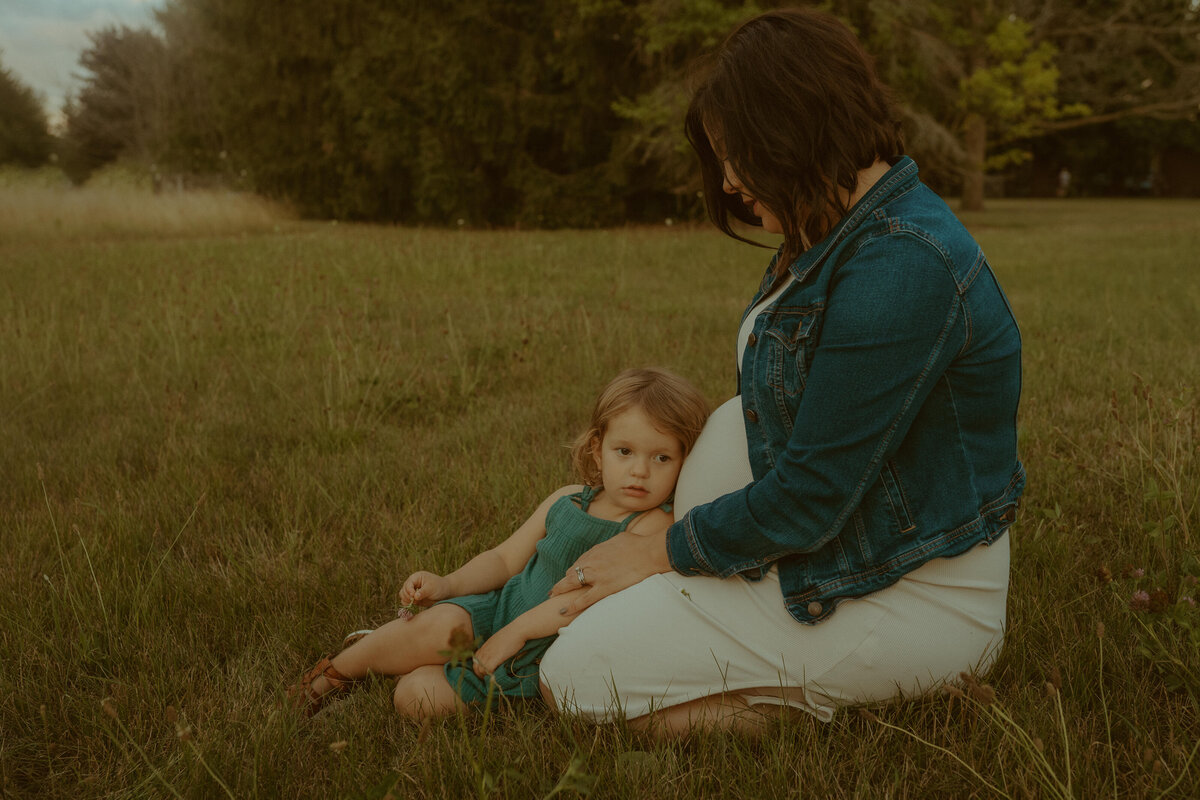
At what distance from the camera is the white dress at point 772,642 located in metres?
1.88

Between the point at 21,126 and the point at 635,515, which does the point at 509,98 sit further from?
the point at 21,126

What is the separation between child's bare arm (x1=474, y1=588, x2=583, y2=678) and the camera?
2.11 meters

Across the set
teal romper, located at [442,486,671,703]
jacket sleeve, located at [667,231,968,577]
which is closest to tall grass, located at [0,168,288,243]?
teal romper, located at [442,486,671,703]

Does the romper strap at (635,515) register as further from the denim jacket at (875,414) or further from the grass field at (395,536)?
the grass field at (395,536)

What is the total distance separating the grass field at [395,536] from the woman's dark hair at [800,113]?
1.01 meters

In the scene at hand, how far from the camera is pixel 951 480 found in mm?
1802

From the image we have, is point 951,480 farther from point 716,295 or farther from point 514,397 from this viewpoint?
point 716,295

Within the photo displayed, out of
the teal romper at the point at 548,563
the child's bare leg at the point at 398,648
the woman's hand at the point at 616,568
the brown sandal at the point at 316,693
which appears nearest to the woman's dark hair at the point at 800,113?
the woman's hand at the point at 616,568

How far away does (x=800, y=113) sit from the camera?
174 cm

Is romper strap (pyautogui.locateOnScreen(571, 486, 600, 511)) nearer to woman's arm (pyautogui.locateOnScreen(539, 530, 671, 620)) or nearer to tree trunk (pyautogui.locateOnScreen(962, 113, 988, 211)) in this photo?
woman's arm (pyautogui.locateOnScreen(539, 530, 671, 620))

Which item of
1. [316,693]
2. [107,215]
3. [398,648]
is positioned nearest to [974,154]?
[107,215]

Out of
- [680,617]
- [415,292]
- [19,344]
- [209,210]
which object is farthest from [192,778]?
[209,210]

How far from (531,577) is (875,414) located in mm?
1155

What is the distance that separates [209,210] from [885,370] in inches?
638
